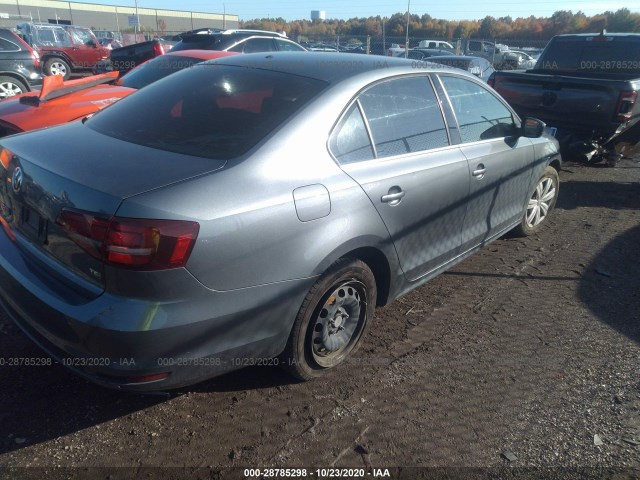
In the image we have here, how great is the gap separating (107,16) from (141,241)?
62457 millimetres

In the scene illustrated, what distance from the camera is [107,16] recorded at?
55188 millimetres

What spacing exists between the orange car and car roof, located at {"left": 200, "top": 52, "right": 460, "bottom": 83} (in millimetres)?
2092

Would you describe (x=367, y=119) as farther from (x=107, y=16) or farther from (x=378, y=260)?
(x=107, y=16)

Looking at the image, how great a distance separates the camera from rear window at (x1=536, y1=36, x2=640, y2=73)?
25.3 ft

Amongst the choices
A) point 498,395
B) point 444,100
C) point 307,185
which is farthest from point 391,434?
point 444,100

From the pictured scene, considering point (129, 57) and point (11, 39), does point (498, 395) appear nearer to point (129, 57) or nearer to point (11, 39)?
point (129, 57)

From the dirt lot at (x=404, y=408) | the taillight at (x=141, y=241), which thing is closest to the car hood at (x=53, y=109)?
the dirt lot at (x=404, y=408)

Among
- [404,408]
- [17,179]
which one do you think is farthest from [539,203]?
[17,179]

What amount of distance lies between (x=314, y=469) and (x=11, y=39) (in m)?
11.9

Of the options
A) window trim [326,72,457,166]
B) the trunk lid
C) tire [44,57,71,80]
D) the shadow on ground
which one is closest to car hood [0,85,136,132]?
the trunk lid

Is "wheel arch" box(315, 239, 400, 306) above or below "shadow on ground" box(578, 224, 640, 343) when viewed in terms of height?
above

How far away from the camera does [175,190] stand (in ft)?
7.06

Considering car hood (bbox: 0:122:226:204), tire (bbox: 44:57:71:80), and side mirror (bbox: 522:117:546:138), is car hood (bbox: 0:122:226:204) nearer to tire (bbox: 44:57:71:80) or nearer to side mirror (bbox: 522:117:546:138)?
side mirror (bbox: 522:117:546:138)

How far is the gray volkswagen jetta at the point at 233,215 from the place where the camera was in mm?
2111
